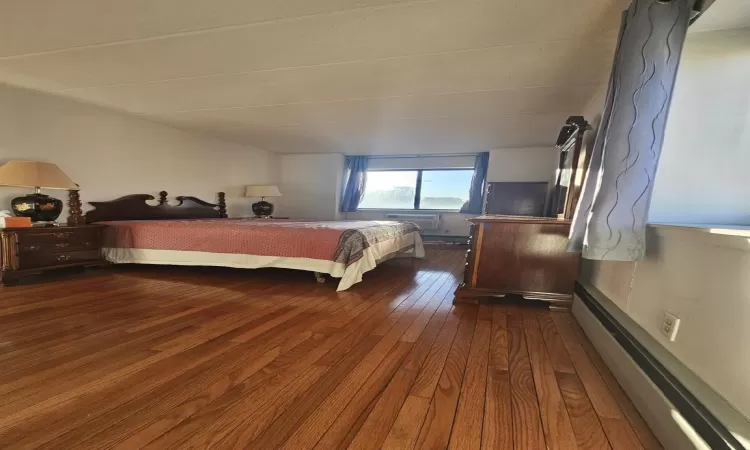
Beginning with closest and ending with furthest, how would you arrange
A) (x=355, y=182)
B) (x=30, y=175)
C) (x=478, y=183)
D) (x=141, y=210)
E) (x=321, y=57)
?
(x=321, y=57) → (x=30, y=175) → (x=141, y=210) → (x=478, y=183) → (x=355, y=182)

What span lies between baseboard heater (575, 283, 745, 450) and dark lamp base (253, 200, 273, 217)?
5363mm

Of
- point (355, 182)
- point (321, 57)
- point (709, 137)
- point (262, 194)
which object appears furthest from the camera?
point (355, 182)

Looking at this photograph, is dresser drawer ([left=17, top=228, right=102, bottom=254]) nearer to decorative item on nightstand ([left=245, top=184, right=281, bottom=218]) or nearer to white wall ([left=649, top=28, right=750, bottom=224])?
decorative item on nightstand ([left=245, top=184, right=281, bottom=218])

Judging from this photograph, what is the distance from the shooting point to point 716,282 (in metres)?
0.88

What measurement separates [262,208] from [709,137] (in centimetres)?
565

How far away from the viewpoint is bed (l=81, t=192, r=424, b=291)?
2.66 m

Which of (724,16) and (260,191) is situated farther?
(260,191)

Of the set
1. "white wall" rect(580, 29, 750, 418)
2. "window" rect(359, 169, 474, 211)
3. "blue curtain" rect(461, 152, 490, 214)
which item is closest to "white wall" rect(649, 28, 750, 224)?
"white wall" rect(580, 29, 750, 418)

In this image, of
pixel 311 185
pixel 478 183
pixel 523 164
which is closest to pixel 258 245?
pixel 311 185

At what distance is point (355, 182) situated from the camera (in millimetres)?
6316

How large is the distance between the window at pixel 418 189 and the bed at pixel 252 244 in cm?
266

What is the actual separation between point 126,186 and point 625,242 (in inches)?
192

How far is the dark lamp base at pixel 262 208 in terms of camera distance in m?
5.65

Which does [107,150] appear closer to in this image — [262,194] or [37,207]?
[37,207]
